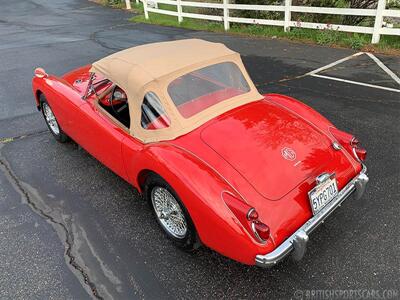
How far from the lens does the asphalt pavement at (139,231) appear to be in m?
2.87

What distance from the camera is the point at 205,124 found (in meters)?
3.22

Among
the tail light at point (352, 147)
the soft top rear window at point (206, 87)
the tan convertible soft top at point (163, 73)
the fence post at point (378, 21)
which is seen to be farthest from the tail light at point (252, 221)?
the fence post at point (378, 21)

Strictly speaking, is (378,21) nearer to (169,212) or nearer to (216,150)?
(216,150)

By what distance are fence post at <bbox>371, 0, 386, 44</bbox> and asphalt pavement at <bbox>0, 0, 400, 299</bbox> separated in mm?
2310

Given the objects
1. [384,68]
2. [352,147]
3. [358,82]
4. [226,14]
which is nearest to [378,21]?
[384,68]

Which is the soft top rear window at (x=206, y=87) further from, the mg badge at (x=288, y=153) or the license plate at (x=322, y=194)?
the license plate at (x=322, y=194)

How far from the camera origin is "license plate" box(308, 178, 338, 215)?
110 inches

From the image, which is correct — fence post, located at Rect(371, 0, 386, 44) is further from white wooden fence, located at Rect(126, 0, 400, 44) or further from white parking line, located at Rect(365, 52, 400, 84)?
white parking line, located at Rect(365, 52, 400, 84)

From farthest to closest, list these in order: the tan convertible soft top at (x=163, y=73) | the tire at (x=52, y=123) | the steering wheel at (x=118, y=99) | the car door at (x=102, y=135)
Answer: the tire at (x=52, y=123) < the steering wheel at (x=118, y=99) < the car door at (x=102, y=135) < the tan convertible soft top at (x=163, y=73)

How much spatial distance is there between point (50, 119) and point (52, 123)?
69mm

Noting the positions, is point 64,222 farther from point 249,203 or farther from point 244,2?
point 244,2

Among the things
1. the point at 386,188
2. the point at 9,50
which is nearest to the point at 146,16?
the point at 9,50

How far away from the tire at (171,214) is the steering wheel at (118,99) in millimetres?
875

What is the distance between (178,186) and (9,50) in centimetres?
1039
